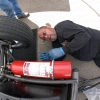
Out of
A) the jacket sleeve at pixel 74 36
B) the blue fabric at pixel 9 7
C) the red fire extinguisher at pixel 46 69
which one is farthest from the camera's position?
the blue fabric at pixel 9 7

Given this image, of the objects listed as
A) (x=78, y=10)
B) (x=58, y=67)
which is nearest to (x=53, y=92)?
(x=58, y=67)

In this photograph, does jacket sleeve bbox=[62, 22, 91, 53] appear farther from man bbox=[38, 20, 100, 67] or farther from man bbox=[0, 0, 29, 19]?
man bbox=[0, 0, 29, 19]

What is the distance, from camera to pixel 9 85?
3.75 ft

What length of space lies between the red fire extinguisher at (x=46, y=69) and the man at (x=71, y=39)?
0.40m

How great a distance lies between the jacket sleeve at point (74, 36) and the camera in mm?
1393

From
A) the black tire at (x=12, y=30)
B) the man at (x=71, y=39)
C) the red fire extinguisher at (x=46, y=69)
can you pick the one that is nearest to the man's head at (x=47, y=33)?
the man at (x=71, y=39)

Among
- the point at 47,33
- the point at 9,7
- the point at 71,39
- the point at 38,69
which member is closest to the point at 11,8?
the point at 9,7

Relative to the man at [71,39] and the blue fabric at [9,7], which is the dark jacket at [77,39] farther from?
the blue fabric at [9,7]

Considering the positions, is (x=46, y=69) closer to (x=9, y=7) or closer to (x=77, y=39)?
(x=77, y=39)

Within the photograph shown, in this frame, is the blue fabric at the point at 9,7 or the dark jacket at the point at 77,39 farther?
the blue fabric at the point at 9,7

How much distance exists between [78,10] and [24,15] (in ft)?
2.21

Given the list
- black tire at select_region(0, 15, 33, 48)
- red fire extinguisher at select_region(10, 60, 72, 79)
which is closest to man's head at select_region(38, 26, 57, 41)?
black tire at select_region(0, 15, 33, 48)

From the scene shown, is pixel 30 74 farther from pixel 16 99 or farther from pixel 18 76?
pixel 16 99

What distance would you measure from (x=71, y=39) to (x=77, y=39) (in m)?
0.12
